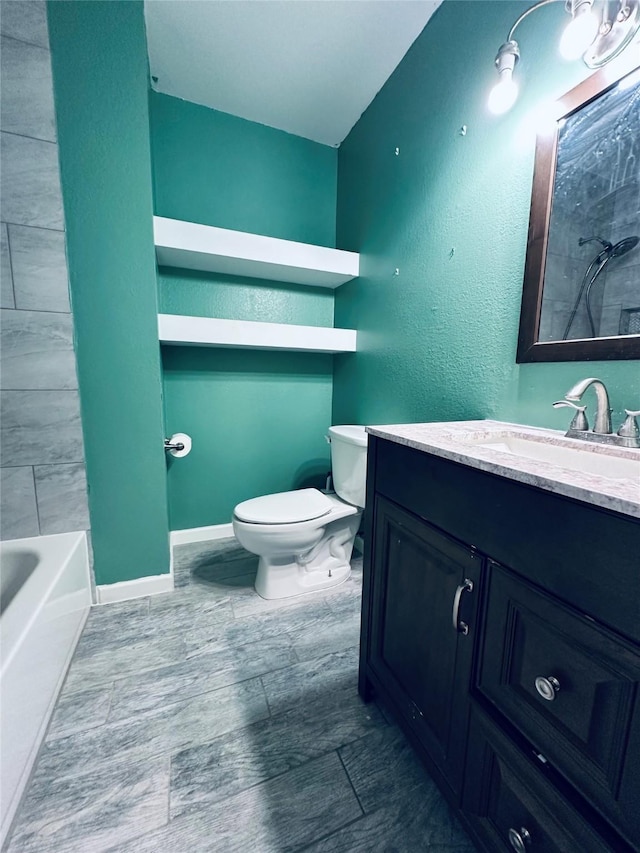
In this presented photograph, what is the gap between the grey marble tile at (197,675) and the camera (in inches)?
41.1

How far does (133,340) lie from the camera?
1411 mm

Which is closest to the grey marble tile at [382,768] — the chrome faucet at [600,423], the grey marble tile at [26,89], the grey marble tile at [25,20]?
the chrome faucet at [600,423]

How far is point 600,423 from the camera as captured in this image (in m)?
0.82

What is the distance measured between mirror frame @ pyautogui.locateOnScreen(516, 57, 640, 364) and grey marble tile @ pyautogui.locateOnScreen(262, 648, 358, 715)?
1.18 metres

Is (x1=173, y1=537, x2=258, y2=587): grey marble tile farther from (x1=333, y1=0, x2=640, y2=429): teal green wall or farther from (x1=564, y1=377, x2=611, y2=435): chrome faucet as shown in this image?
(x1=564, y1=377, x2=611, y2=435): chrome faucet

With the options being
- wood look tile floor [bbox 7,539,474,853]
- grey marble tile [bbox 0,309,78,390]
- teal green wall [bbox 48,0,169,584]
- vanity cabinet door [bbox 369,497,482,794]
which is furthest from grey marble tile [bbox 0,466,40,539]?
vanity cabinet door [bbox 369,497,482,794]

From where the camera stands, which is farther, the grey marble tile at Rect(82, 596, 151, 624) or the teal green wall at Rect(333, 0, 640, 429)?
the grey marble tile at Rect(82, 596, 151, 624)

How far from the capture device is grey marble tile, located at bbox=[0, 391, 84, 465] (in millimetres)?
1299

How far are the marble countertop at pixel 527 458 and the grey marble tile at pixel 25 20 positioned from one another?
1771mm

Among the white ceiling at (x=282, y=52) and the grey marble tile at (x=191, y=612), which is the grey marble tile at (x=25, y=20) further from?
the grey marble tile at (x=191, y=612)

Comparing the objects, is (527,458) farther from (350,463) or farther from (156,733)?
(156,733)

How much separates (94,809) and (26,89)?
2.16 meters

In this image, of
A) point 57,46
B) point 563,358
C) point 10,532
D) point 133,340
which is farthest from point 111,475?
point 563,358

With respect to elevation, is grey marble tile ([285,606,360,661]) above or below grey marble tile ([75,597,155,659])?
above
